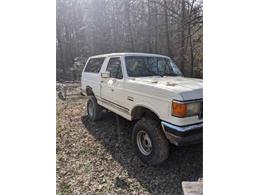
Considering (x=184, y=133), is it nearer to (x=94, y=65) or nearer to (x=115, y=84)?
(x=115, y=84)

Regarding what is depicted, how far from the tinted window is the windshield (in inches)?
6.6

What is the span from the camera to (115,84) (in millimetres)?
3238

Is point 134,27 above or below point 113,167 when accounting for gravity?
above

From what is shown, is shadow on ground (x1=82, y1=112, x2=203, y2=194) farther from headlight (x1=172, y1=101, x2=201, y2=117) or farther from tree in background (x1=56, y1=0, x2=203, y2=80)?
tree in background (x1=56, y1=0, x2=203, y2=80)

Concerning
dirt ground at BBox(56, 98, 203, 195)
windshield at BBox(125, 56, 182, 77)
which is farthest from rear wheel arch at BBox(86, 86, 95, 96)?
windshield at BBox(125, 56, 182, 77)

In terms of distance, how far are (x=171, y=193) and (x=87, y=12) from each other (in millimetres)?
2436

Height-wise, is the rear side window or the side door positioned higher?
the rear side window

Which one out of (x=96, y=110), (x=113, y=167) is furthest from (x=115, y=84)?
(x=113, y=167)

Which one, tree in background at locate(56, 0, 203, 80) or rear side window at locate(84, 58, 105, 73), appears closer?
tree in background at locate(56, 0, 203, 80)

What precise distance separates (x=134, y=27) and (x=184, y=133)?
1.59 m

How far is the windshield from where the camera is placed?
3.19 m
